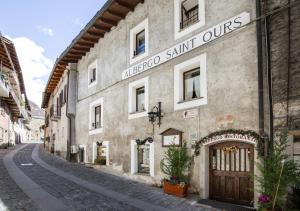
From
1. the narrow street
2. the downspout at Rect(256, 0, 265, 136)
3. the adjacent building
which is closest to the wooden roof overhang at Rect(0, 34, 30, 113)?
the adjacent building

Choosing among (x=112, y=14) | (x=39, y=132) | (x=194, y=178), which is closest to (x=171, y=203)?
(x=194, y=178)

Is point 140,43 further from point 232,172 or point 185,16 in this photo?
point 232,172

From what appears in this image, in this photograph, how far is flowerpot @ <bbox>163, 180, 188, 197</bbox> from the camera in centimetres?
949

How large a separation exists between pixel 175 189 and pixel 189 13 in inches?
241

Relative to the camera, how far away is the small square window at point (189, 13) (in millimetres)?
10719

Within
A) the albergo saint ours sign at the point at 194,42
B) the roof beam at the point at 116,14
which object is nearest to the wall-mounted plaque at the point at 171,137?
the albergo saint ours sign at the point at 194,42

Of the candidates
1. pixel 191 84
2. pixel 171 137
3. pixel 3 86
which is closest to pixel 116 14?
pixel 191 84

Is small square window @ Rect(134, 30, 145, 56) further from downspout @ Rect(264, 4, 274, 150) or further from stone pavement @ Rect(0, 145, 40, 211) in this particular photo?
stone pavement @ Rect(0, 145, 40, 211)

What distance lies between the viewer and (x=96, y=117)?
1773cm

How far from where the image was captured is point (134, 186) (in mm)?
11344

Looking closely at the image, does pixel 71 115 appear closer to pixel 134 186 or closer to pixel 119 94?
pixel 119 94

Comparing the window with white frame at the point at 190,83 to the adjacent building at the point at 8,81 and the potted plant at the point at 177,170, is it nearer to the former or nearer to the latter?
the potted plant at the point at 177,170

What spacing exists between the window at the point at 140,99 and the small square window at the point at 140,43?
1.64 metres

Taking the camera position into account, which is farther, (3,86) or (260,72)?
(3,86)
